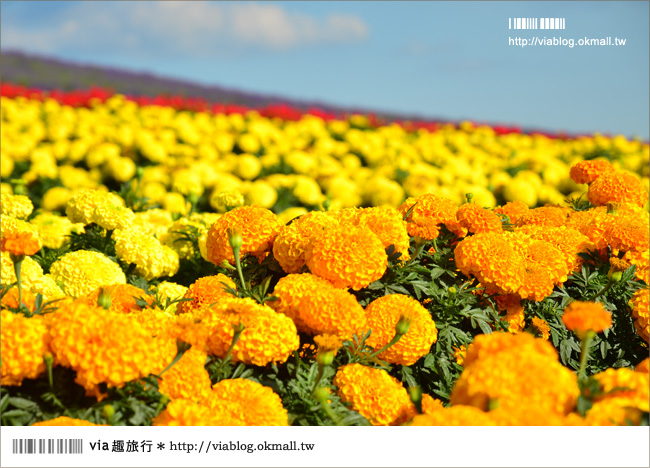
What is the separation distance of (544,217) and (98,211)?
1.79m

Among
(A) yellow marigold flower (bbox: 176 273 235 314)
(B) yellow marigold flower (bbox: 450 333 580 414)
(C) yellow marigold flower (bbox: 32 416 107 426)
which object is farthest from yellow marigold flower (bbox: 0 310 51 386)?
(B) yellow marigold flower (bbox: 450 333 580 414)

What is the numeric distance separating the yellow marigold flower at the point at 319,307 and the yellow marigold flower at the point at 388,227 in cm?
30

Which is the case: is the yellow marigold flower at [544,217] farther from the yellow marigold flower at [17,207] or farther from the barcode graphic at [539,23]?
the yellow marigold flower at [17,207]

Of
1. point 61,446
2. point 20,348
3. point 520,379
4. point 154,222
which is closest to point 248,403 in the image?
point 61,446

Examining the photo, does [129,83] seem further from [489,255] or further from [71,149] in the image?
[489,255]

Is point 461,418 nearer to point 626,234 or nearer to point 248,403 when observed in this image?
point 248,403

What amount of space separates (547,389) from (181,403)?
2.48ft

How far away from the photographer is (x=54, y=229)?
3107mm

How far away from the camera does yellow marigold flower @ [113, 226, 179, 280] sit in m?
2.77

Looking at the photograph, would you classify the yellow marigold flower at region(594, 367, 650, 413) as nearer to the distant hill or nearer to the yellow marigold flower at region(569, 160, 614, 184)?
the yellow marigold flower at region(569, 160, 614, 184)

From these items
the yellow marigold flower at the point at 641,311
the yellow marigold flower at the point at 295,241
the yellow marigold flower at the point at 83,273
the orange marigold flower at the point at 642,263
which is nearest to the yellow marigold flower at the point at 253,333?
the yellow marigold flower at the point at 295,241

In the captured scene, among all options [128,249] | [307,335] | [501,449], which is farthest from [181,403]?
[128,249]

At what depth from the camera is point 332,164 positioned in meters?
6.06

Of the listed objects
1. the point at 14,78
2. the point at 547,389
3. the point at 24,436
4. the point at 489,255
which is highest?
the point at 14,78
